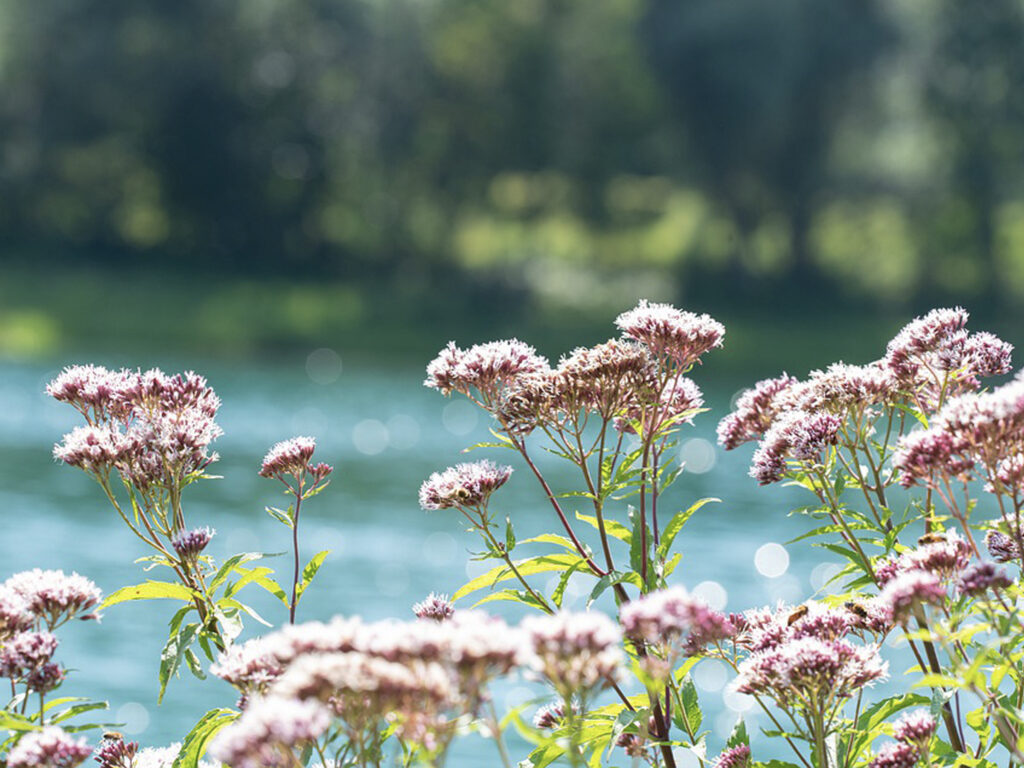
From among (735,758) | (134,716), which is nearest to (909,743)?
(735,758)

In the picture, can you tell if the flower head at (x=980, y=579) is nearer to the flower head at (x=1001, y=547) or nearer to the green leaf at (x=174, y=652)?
the flower head at (x=1001, y=547)

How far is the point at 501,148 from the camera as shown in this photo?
5350cm

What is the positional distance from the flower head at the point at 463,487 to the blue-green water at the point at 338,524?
776 centimetres

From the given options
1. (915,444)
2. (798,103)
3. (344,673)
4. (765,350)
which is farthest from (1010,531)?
(798,103)

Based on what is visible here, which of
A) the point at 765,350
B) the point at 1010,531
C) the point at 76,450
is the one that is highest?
the point at 765,350

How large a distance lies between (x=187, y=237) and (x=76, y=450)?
53314 mm

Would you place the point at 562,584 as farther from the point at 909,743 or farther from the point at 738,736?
the point at 909,743

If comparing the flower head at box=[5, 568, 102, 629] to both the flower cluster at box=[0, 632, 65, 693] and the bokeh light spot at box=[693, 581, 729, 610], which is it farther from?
the bokeh light spot at box=[693, 581, 729, 610]

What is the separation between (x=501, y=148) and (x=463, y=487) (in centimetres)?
5080

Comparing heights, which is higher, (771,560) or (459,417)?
(459,417)

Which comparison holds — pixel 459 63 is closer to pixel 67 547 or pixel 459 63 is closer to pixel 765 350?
pixel 765 350

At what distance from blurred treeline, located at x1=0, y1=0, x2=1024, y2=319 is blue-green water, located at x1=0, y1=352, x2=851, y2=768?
14.9m

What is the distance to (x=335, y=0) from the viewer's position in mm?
51312

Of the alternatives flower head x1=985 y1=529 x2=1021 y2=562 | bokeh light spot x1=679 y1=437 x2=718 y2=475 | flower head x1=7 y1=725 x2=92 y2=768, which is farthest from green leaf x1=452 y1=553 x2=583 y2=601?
bokeh light spot x1=679 y1=437 x2=718 y2=475
